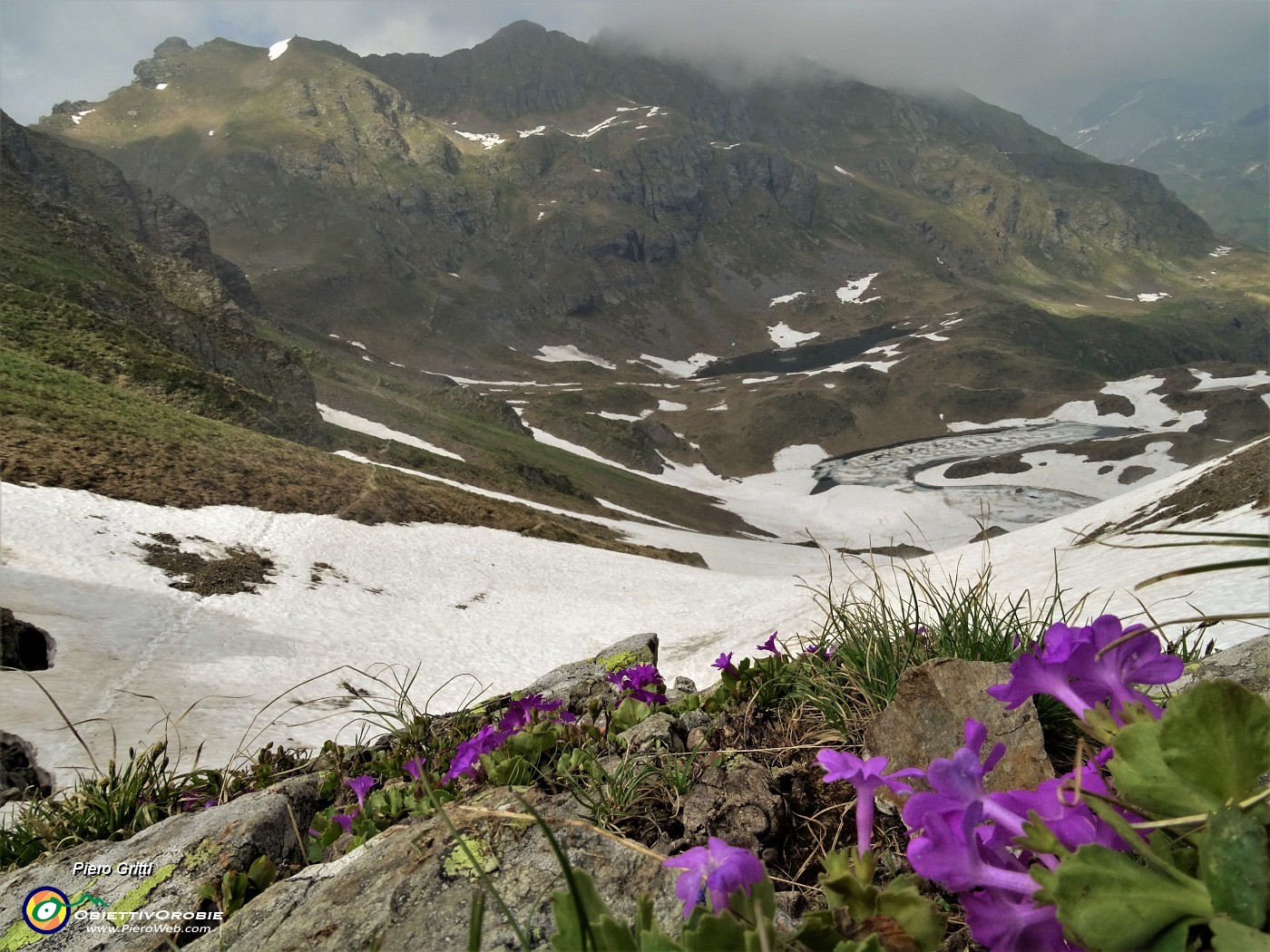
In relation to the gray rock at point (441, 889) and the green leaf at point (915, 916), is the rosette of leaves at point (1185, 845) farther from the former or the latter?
the gray rock at point (441, 889)

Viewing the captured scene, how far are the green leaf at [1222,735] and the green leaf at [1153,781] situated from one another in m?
0.02

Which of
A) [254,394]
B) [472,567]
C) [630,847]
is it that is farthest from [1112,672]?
[254,394]

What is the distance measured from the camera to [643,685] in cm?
409

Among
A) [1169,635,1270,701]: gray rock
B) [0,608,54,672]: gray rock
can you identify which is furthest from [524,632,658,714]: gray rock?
[0,608,54,672]: gray rock

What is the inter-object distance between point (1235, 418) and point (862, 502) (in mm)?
59721

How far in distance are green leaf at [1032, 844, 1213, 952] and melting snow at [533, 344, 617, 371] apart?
185 meters

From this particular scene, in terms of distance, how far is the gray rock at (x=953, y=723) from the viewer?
227 centimetres

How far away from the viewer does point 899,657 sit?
3219mm

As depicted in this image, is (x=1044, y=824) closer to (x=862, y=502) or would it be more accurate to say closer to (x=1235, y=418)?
(x=862, y=502)

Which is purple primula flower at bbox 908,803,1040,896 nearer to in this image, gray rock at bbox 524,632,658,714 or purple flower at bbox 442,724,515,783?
purple flower at bbox 442,724,515,783

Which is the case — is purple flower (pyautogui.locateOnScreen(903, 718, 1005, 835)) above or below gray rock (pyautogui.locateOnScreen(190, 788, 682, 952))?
above

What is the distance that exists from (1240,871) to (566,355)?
7642 inches

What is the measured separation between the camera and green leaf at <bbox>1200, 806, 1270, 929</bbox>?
2.97 feet

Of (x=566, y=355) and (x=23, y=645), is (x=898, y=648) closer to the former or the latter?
(x=23, y=645)
